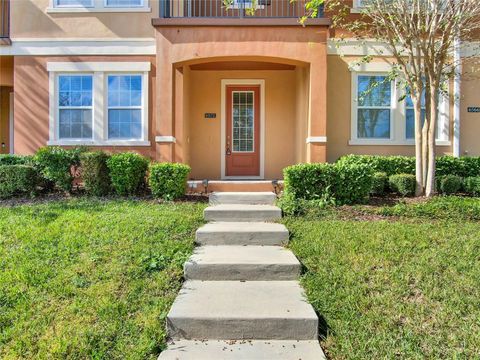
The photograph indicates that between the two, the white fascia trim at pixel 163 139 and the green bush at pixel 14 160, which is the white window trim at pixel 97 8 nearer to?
the white fascia trim at pixel 163 139

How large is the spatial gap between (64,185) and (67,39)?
3.93 metres

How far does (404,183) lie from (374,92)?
2857 mm

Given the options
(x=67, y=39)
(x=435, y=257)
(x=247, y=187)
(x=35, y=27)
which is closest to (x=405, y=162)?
(x=247, y=187)

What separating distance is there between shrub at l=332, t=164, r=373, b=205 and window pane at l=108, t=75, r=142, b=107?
526 cm

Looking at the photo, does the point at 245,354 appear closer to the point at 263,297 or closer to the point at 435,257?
the point at 263,297

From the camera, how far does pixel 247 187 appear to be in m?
7.97

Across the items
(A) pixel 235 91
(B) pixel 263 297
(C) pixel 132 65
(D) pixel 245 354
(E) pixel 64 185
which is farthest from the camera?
(A) pixel 235 91

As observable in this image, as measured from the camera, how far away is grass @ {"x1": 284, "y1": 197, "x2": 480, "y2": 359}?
3.17 metres

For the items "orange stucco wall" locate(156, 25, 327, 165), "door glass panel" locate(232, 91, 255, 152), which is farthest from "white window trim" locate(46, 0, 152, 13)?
"door glass panel" locate(232, 91, 255, 152)

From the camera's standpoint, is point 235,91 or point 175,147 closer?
point 175,147

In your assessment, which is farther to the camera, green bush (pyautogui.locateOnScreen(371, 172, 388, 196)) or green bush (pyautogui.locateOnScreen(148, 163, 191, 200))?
green bush (pyautogui.locateOnScreen(371, 172, 388, 196))

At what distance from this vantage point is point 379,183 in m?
7.47

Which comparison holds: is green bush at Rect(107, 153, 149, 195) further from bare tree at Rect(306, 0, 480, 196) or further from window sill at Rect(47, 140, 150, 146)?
bare tree at Rect(306, 0, 480, 196)

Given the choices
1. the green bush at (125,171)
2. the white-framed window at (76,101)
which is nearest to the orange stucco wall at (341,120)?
the green bush at (125,171)
